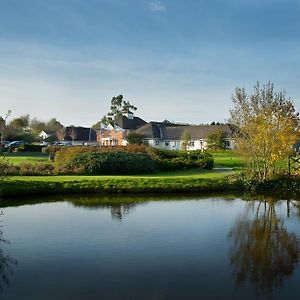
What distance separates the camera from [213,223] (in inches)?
599

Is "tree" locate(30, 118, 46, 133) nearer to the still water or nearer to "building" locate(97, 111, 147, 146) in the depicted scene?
"building" locate(97, 111, 147, 146)

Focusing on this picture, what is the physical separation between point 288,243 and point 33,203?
1205cm

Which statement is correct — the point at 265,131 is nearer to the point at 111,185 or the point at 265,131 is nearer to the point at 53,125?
the point at 111,185

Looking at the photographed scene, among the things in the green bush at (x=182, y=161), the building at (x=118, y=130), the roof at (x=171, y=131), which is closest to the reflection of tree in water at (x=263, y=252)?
the green bush at (x=182, y=161)

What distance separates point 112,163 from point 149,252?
60.1 ft

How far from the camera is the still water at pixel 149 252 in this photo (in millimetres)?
8844

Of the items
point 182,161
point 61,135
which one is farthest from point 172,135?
point 182,161

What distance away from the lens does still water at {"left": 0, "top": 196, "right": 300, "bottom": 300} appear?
8844 millimetres

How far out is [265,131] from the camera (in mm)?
24859

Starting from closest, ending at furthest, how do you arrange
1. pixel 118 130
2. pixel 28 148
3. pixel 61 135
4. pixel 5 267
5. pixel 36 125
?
1. pixel 5 267
2. pixel 28 148
3. pixel 118 130
4. pixel 61 135
5. pixel 36 125

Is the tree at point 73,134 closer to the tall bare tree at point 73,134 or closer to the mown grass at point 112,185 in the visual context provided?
the tall bare tree at point 73,134

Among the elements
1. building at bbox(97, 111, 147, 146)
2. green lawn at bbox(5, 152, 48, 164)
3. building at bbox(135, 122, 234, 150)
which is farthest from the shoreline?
building at bbox(97, 111, 147, 146)

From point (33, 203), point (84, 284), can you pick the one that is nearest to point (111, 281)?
point (84, 284)

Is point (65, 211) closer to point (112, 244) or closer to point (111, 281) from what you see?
point (112, 244)
